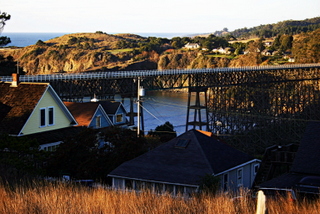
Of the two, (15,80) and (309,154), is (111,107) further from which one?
(309,154)

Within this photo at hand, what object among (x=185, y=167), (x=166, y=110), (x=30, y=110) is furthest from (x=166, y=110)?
(x=185, y=167)

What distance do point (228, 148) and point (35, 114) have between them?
8.59 meters

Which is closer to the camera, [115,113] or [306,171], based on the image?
[306,171]

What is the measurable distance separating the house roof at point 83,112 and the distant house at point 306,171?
45.8 ft

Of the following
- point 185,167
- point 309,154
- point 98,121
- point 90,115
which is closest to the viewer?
point 309,154

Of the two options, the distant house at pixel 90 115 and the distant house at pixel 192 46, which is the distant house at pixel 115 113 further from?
the distant house at pixel 192 46

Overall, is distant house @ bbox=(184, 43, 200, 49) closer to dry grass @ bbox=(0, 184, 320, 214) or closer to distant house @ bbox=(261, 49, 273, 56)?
distant house @ bbox=(261, 49, 273, 56)

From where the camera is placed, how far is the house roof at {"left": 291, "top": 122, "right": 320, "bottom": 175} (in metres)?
16.7

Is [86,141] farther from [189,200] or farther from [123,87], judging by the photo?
[123,87]

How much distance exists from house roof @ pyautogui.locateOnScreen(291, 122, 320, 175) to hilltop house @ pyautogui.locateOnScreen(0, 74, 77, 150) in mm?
11527

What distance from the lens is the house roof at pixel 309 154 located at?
1669 cm

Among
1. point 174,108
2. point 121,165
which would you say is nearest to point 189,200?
point 121,165

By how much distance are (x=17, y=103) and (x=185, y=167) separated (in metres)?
9.04

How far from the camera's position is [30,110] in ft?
76.8
